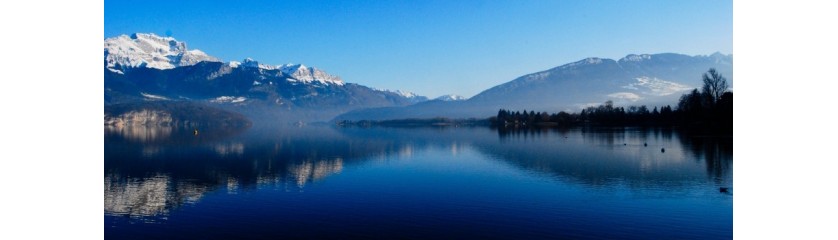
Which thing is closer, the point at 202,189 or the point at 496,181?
the point at 202,189

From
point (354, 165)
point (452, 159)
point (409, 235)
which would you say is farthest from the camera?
point (452, 159)

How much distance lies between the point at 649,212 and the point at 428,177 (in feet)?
73.5

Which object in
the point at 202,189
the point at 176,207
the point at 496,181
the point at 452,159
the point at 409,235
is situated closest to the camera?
the point at 409,235

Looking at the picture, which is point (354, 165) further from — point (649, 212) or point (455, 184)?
point (649, 212)

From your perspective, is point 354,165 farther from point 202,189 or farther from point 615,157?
point 615,157

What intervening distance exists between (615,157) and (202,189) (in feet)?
159

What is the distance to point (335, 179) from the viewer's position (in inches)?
1927
